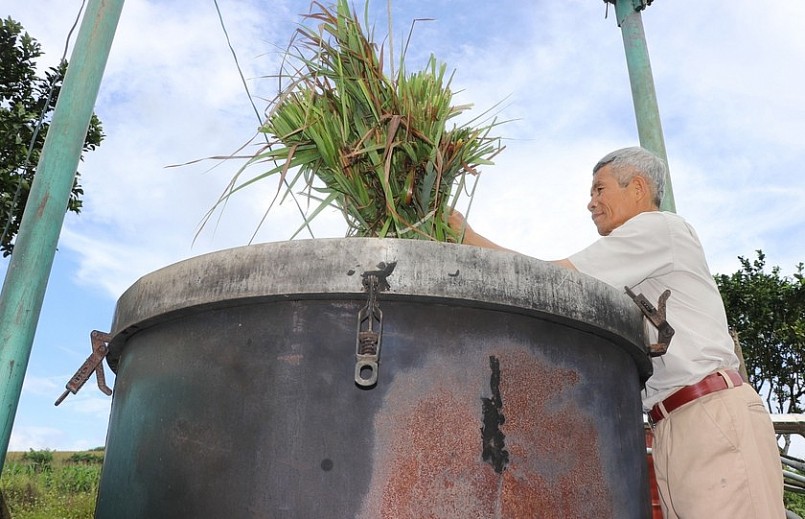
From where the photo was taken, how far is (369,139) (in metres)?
1.93

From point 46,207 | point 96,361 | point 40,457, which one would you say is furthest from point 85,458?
point 96,361

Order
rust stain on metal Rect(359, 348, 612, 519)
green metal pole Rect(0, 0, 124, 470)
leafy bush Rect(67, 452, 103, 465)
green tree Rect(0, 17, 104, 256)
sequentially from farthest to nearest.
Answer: leafy bush Rect(67, 452, 103, 465)
green tree Rect(0, 17, 104, 256)
green metal pole Rect(0, 0, 124, 470)
rust stain on metal Rect(359, 348, 612, 519)

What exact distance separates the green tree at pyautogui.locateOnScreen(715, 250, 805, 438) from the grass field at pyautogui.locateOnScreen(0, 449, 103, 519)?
13347 millimetres


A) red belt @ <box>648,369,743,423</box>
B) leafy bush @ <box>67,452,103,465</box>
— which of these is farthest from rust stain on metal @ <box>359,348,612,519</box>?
leafy bush @ <box>67,452,103,465</box>

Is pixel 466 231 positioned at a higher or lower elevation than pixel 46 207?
lower

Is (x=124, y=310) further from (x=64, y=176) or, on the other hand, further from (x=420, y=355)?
(x=64, y=176)

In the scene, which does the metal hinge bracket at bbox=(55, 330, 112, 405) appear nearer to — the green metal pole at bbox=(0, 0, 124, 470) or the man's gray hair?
the green metal pole at bbox=(0, 0, 124, 470)

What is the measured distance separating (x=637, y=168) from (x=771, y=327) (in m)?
14.8

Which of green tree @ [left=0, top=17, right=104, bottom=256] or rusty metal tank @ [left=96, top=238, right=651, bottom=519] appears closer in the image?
rusty metal tank @ [left=96, top=238, right=651, bottom=519]

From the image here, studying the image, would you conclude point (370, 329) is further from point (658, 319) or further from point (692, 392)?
point (692, 392)

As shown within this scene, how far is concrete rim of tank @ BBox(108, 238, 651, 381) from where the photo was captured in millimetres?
1385

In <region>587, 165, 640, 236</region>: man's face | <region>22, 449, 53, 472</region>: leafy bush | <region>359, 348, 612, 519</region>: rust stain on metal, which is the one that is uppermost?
<region>22, 449, 53, 472</region>: leafy bush

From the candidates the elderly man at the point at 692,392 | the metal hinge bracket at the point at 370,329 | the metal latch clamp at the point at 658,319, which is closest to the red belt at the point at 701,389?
the elderly man at the point at 692,392

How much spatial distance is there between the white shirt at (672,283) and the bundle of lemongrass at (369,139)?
442 millimetres
